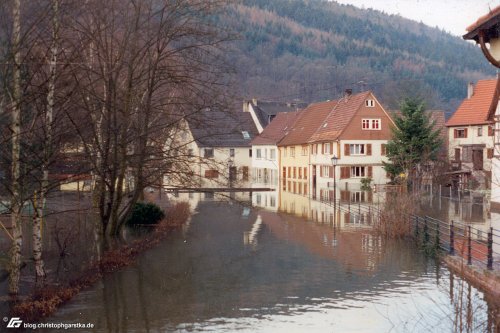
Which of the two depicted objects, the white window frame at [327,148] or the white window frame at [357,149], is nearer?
the white window frame at [357,149]

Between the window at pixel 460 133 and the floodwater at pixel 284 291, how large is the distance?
3515cm

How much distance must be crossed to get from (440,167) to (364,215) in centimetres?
1820

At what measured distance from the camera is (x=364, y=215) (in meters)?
32.9

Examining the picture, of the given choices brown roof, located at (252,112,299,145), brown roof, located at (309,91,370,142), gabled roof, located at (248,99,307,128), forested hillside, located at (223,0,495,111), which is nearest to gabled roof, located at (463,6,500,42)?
brown roof, located at (309,91,370,142)

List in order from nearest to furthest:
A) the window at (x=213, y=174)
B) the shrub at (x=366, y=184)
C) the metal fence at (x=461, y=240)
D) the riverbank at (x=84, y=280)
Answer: the riverbank at (x=84, y=280)
the metal fence at (x=461, y=240)
the window at (x=213, y=174)
the shrub at (x=366, y=184)

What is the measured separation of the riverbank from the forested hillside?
199ft

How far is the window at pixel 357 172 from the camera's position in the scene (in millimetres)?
55188

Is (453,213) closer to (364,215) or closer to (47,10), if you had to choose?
(364,215)

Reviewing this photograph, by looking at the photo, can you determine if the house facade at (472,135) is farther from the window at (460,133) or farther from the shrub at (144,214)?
the shrub at (144,214)

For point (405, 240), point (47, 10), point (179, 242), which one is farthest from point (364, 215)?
point (47, 10)

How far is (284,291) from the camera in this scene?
15.7 meters

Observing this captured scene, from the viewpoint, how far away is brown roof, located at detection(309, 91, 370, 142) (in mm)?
55438

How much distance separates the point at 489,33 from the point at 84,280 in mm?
10887

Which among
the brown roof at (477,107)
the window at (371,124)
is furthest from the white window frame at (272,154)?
the brown roof at (477,107)
